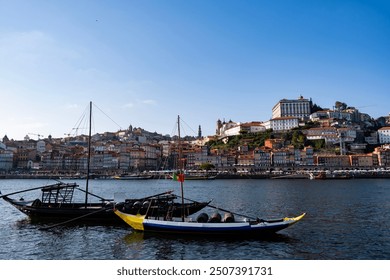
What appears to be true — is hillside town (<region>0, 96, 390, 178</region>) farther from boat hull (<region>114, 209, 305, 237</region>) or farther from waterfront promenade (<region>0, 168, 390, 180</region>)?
boat hull (<region>114, 209, 305, 237</region>)

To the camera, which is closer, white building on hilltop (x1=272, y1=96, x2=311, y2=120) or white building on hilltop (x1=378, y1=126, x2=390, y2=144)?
white building on hilltop (x1=378, y1=126, x2=390, y2=144)

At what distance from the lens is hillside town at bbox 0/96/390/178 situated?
8475 cm

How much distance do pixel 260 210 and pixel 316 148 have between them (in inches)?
2972

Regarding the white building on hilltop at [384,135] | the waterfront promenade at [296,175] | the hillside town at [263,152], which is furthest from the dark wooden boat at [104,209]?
the white building on hilltop at [384,135]

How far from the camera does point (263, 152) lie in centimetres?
8750

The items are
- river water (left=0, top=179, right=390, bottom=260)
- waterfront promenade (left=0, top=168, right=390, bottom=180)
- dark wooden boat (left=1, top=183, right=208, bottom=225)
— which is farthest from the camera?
waterfront promenade (left=0, top=168, right=390, bottom=180)

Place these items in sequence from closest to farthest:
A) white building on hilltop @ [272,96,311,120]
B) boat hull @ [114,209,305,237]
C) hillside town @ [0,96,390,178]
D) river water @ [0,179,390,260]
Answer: river water @ [0,179,390,260]
boat hull @ [114,209,305,237]
hillside town @ [0,96,390,178]
white building on hilltop @ [272,96,311,120]

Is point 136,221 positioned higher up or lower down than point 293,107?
lower down

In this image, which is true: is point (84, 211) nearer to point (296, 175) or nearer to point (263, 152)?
point (296, 175)

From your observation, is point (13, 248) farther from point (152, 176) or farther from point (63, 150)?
point (63, 150)

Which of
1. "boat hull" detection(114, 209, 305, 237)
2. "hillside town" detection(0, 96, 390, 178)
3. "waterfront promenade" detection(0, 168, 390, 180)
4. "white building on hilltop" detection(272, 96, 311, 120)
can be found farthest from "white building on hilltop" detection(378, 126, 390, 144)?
"boat hull" detection(114, 209, 305, 237)

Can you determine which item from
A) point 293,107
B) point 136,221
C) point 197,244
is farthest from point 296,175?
point 197,244

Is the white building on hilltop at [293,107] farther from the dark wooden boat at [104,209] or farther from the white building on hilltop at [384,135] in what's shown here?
the dark wooden boat at [104,209]

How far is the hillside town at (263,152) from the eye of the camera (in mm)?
84750
